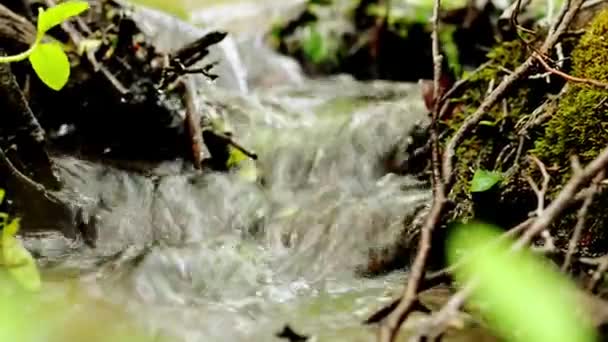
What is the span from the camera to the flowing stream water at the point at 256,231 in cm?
165

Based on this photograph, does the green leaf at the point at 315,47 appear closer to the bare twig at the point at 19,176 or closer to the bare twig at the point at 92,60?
the bare twig at the point at 92,60

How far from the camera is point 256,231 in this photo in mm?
2291

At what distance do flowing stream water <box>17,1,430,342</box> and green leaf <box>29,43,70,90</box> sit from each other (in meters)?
0.49

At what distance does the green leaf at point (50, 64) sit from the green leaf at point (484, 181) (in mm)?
1095

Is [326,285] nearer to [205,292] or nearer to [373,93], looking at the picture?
[205,292]

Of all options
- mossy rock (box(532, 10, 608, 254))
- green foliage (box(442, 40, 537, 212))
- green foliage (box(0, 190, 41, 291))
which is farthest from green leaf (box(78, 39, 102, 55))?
mossy rock (box(532, 10, 608, 254))

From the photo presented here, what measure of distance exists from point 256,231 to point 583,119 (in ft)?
3.41

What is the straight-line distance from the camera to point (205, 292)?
5.93 ft

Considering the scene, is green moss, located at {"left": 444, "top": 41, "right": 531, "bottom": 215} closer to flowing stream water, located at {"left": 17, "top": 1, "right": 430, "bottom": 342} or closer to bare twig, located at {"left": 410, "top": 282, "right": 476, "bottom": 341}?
flowing stream water, located at {"left": 17, "top": 1, "right": 430, "bottom": 342}

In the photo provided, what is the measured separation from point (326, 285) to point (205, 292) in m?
0.32

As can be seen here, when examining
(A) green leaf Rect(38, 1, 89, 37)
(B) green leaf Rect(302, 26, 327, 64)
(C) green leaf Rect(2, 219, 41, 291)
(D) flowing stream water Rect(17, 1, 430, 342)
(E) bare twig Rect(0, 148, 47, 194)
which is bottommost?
(D) flowing stream water Rect(17, 1, 430, 342)

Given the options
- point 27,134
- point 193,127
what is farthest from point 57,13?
point 193,127

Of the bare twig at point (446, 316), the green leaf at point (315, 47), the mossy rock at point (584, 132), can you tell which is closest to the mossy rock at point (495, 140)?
the mossy rock at point (584, 132)

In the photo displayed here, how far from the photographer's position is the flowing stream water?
1650 mm
